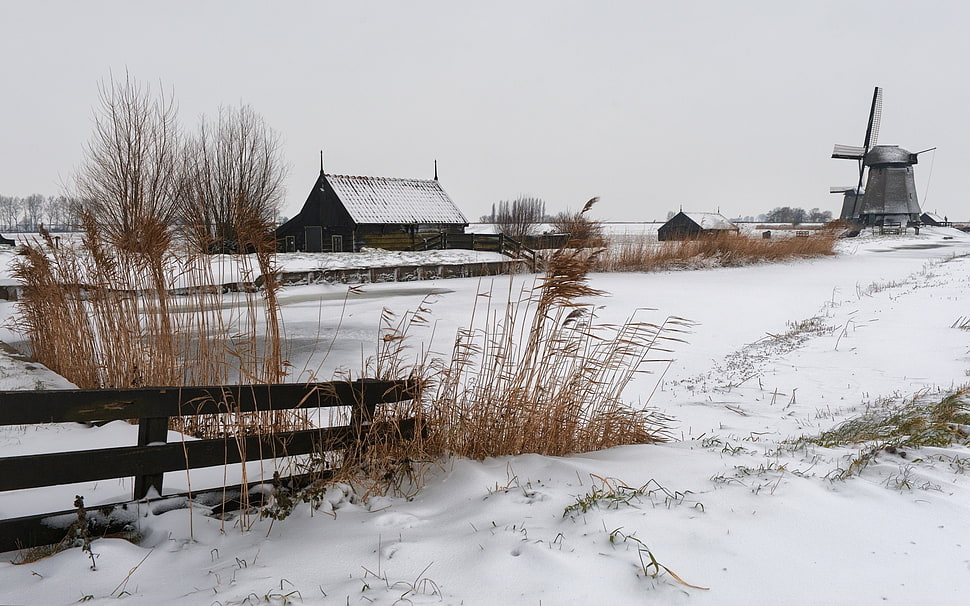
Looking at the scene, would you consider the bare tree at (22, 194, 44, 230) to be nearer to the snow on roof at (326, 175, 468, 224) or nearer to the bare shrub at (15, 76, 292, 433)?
the snow on roof at (326, 175, 468, 224)

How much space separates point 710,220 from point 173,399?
170 ft

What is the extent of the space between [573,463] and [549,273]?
1.15 meters

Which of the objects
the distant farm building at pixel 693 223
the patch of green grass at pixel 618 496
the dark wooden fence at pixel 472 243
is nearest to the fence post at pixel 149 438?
the patch of green grass at pixel 618 496

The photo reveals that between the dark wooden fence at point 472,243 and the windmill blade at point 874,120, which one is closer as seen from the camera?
the dark wooden fence at point 472,243

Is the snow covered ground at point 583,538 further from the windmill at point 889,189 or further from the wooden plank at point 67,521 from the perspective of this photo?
the windmill at point 889,189

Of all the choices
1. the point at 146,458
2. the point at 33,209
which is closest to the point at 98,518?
the point at 146,458

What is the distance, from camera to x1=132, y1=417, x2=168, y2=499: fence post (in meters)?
2.94

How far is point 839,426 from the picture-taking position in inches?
181

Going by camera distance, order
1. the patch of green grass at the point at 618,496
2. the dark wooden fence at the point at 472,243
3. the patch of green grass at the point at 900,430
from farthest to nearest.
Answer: the dark wooden fence at the point at 472,243
the patch of green grass at the point at 900,430
the patch of green grass at the point at 618,496

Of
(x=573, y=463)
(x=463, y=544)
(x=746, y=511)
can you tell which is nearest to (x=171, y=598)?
(x=463, y=544)

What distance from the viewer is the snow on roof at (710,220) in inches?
1918

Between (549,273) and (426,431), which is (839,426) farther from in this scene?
(426,431)

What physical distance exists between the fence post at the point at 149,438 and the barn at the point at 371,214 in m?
23.3

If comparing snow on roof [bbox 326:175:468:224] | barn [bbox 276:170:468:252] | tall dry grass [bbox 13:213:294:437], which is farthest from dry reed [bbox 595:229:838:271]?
tall dry grass [bbox 13:213:294:437]
